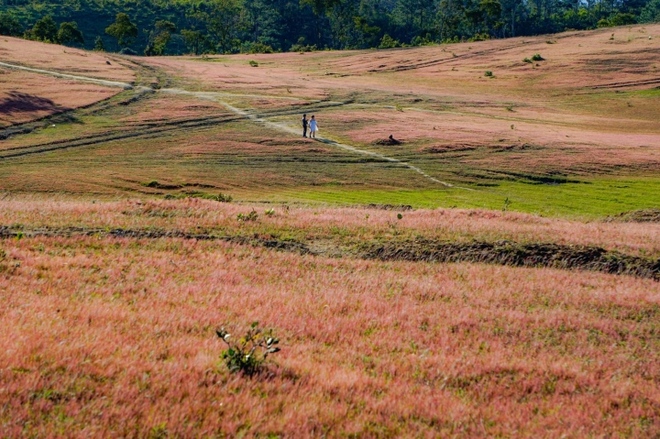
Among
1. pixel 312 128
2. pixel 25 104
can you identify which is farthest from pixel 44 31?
pixel 312 128

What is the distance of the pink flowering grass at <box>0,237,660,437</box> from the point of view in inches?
393

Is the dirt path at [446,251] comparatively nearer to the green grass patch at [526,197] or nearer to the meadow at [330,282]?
the meadow at [330,282]

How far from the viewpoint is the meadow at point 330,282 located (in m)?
10.5

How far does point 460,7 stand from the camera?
185 m

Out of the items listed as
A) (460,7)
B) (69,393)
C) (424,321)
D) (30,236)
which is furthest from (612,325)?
(460,7)

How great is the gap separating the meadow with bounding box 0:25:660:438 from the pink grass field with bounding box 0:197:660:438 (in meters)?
0.06

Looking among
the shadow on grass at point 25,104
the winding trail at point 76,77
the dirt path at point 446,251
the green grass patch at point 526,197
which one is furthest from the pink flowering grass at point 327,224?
the winding trail at point 76,77

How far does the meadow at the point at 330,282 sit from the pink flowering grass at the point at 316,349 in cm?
5

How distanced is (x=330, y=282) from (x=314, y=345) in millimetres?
5790

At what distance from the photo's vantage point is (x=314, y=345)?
13656 mm

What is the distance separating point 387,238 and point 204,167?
1070 inches

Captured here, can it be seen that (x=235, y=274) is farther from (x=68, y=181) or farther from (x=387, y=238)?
(x=68, y=181)

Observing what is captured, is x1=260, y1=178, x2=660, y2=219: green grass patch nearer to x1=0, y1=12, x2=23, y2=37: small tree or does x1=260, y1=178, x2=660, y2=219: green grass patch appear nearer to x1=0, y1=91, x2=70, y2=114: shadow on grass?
x1=0, y1=91, x2=70, y2=114: shadow on grass

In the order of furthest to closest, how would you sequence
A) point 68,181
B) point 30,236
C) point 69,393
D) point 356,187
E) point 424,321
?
point 356,187
point 68,181
point 30,236
point 424,321
point 69,393
